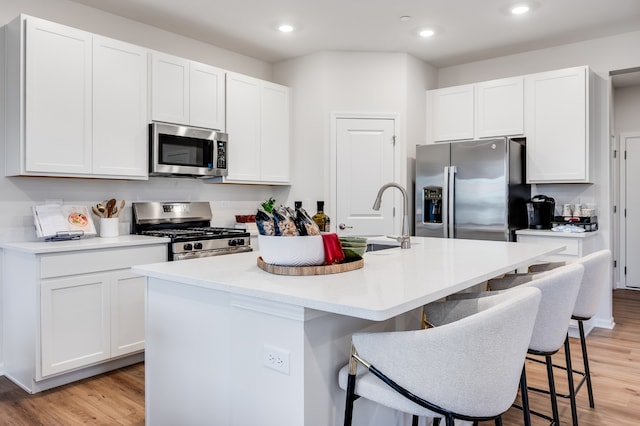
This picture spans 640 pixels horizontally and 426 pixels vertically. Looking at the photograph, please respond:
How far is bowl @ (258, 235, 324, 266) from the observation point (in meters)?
1.76

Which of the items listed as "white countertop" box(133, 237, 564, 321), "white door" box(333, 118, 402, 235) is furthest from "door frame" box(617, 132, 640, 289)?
"white countertop" box(133, 237, 564, 321)

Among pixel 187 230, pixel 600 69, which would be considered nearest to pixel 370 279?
pixel 187 230

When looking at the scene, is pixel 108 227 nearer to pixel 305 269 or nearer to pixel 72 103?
pixel 72 103

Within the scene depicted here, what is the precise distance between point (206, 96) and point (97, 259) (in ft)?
5.69

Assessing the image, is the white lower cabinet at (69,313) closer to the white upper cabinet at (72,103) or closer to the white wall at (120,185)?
the white wall at (120,185)

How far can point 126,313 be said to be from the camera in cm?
322

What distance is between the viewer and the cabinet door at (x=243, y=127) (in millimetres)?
4320

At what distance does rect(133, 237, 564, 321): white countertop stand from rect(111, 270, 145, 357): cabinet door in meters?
1.29

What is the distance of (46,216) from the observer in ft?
10.6

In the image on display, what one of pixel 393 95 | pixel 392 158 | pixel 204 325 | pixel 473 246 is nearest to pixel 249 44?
pixel 393 95

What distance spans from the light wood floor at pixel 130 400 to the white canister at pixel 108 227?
3.17ft

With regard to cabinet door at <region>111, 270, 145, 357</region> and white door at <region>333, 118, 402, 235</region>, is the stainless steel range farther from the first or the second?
white door at <region>333, 118, 402, 235</region>

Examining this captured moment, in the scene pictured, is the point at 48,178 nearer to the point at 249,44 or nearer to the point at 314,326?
the point at 249,44

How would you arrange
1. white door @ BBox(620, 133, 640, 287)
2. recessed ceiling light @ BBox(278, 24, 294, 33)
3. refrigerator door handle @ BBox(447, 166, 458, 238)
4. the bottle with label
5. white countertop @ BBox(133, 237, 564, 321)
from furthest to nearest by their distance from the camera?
white door @ BBox(620, 133, 640, 287)
the bottle with label
refrigerator door handle @ BBox(447, 166, 458, 238)
recessed ceiling light @ BBox(278, 24, 294, 33)
white countertop @ BBox(133, 237, 564, 321)
